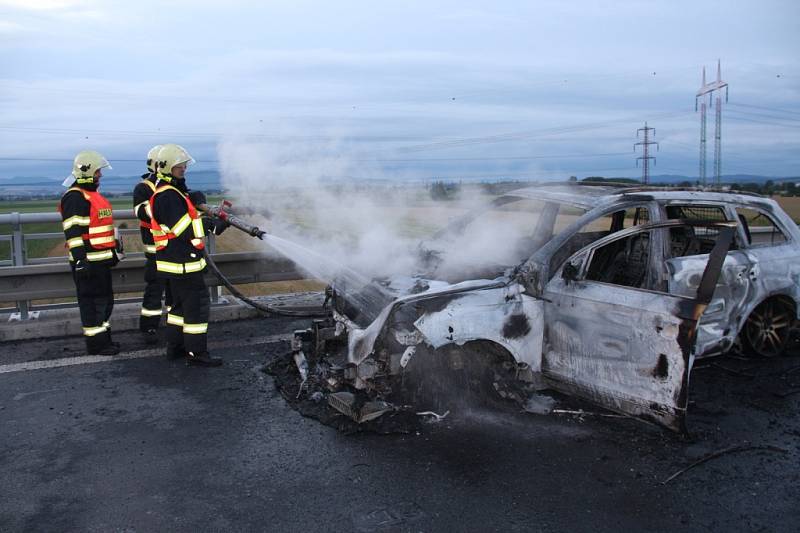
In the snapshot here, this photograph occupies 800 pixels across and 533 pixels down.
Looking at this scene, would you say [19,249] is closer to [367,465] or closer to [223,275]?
[223,275]

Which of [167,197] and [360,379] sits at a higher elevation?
[167,197]

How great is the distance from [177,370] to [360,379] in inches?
95.6

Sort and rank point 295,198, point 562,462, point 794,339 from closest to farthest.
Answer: point 562,462 → point 794,339 → point 295,198

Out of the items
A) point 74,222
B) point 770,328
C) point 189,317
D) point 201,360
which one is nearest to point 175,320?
point 189,317

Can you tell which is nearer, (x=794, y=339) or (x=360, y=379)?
(x=360, y=379)

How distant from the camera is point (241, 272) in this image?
835 cm

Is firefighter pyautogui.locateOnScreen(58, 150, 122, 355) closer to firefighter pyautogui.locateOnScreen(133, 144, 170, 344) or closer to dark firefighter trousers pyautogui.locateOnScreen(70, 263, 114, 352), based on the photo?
dark firefighter trousers pyautogui.locateOnScreen(70, 263, 114, 352)

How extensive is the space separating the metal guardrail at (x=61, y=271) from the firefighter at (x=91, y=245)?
0.62 m

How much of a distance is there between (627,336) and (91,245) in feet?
17.7

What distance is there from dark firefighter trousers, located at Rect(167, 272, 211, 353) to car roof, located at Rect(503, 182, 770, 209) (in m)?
3.33

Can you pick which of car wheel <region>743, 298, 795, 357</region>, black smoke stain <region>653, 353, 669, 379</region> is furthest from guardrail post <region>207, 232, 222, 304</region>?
car wheel <region>743, 298, 795, 357</region>

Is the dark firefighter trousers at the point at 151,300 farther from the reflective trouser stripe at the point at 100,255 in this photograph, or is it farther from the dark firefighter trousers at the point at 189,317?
the dark firefighter trousers at the point at 189,317

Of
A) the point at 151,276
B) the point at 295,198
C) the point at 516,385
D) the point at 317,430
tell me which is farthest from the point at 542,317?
the point at 151,276

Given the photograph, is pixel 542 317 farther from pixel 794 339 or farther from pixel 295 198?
pixel 295 198
